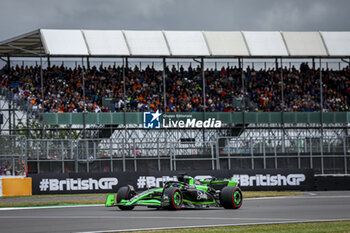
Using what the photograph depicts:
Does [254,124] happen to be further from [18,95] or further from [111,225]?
[111,225]

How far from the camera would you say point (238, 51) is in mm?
46875

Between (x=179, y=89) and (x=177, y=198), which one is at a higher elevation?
(x=179, y=89)

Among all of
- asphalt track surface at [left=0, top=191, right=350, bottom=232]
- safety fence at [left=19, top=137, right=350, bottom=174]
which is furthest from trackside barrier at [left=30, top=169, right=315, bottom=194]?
asphalt track surface at [left=0, top=191, right=350, bottom=232]

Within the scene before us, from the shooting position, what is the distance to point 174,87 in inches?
1916

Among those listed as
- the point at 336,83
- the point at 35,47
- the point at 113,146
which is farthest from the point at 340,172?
the point at 35,47

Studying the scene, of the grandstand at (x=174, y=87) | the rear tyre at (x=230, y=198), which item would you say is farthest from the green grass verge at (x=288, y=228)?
the grandstand at (x=174, y=87)

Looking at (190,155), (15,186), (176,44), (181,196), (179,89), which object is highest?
(176,44)

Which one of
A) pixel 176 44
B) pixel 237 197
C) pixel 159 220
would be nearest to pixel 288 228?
pixel 159 220

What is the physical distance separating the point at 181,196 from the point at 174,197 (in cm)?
35

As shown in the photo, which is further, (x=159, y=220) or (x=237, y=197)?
(x=237, y=197)

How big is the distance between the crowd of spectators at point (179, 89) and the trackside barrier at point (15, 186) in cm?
1182

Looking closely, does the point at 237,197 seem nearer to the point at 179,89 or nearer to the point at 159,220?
the point at 159,220

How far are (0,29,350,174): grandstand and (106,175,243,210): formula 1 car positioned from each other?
63.9ft

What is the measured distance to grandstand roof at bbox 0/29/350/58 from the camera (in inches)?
1734
